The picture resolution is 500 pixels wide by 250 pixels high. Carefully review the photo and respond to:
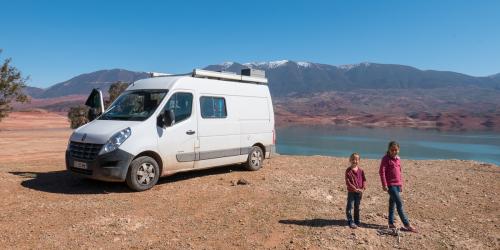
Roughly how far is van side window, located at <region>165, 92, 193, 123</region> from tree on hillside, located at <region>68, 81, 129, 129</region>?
26.4 metres

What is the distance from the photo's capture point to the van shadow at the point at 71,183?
330 inches

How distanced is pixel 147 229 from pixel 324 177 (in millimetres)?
5991

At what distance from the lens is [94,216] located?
6594mm

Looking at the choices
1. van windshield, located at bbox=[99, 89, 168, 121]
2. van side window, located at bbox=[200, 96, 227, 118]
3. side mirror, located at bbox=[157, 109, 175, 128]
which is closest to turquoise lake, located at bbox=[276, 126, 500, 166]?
van side window, located at bbox=[200, 96, 227, 118]

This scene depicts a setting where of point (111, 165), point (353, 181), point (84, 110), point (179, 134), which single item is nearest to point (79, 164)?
point (111, 165)

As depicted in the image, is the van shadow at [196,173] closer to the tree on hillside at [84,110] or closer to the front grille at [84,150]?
the front grille at [84,150]

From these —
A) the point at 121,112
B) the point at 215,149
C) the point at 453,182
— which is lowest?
the point at 453,182

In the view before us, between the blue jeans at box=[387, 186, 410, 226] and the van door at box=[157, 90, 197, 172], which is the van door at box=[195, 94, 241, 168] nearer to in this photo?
the van door at box=[157, 90, 197, 172]

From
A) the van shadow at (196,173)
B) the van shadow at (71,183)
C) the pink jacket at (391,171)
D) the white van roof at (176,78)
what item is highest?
the white van roof at (176,78)

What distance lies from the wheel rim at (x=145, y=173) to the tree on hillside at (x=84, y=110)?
1067 inches

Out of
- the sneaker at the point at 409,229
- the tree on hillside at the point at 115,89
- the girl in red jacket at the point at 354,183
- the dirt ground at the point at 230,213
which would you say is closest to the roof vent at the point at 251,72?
the dirt ground at the point at 230,213

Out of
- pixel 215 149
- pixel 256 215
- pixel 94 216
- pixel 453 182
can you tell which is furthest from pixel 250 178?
pixel 453 182

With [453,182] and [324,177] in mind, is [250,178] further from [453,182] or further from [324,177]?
[453,182]

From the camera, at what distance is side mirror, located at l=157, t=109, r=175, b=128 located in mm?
8690
